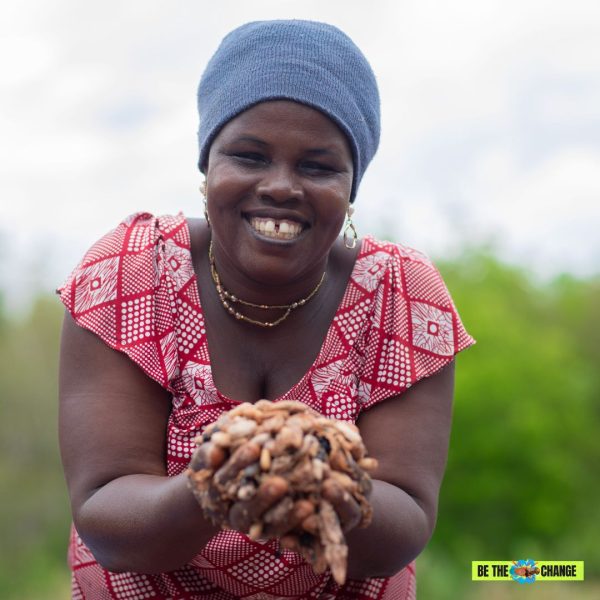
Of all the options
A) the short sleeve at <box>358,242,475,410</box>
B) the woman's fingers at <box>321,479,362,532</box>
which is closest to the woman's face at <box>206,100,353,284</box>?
the short sleeve at <box>358,242,475,410</box>

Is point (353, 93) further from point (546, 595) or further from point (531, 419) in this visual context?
point (531, 419)

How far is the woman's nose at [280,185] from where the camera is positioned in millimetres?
2908

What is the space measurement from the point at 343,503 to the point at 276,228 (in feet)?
3.43

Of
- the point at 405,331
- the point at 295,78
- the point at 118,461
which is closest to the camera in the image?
the point at 118,461

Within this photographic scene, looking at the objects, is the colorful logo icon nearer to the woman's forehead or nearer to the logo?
the logo

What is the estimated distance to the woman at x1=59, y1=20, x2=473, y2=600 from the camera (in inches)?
114

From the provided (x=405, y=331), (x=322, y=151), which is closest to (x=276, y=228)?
(x=322, y=151)

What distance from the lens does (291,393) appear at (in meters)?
3.12

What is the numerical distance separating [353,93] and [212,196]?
1.75ft

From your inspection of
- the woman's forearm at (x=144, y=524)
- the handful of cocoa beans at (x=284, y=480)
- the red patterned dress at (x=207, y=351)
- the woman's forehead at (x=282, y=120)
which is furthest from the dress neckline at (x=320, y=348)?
the handful of cocoa beans at (x=284, y=480)

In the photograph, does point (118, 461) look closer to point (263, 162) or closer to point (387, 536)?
point (387, 536)

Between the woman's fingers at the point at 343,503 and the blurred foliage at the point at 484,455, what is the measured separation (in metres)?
27.8

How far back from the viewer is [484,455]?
35.9m

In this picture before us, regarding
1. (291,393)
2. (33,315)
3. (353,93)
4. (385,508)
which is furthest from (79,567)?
(33,315)
